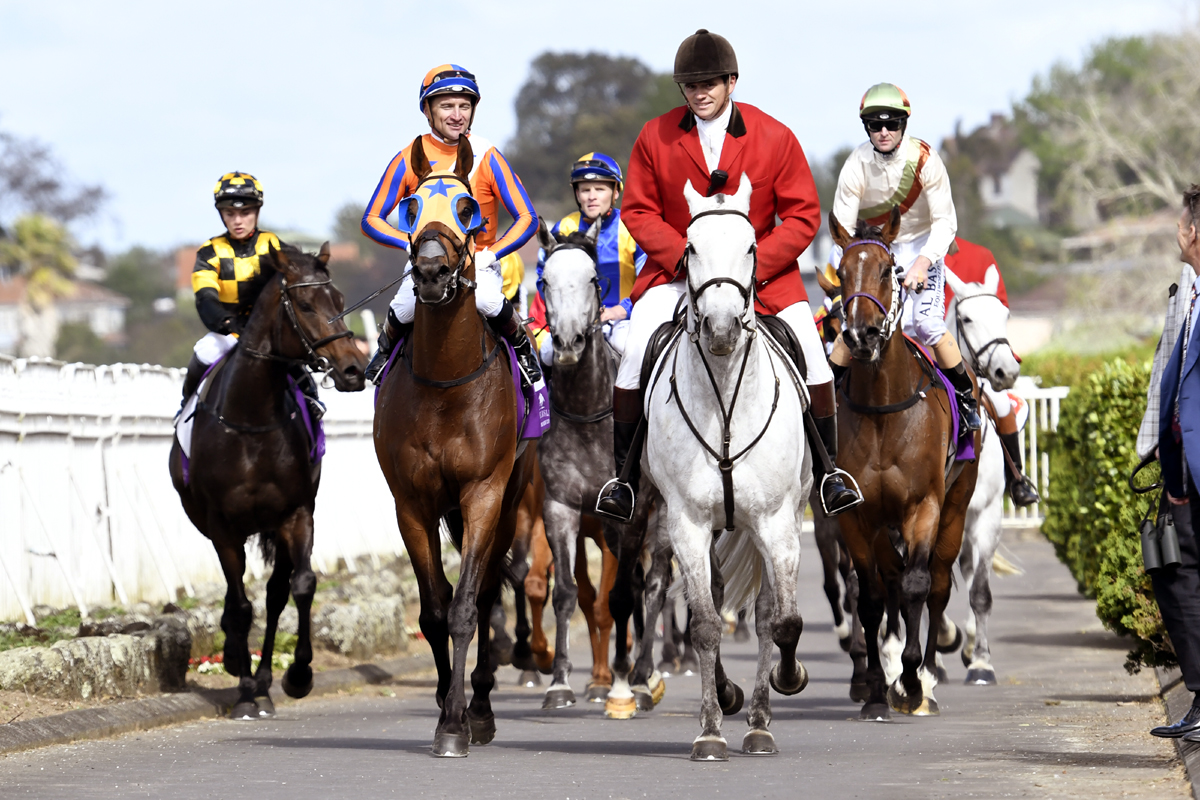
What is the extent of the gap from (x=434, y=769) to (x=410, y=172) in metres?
3.23

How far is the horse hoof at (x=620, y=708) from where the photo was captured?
34.6ft

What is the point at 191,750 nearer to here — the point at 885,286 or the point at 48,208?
the point at 885,286

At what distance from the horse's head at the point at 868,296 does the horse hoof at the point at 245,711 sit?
4122 mm

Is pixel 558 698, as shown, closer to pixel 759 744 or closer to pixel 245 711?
pixel 245 711

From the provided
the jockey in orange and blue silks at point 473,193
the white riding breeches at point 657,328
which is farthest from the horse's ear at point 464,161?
the white riding breeches at point 657,328

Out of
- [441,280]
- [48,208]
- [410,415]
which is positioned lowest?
[410,415]

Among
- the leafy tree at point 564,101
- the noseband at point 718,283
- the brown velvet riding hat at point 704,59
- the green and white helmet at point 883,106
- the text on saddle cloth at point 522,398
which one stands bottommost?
the text on saddle cloth at point 522,398

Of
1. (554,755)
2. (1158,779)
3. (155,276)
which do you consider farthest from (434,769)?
(155,276)

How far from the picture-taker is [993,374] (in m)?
13.2

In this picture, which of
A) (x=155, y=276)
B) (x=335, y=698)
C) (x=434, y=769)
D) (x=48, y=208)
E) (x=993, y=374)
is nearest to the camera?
(x=434, y=769)

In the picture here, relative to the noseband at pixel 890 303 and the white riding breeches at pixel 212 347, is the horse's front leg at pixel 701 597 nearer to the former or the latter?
the noseband at pixel 890 303

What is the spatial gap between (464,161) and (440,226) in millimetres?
774

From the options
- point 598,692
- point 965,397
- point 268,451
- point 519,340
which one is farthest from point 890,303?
point 268,451

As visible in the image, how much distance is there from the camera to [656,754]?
8594 millimetres
